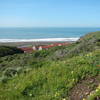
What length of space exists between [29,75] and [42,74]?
1.80 ft

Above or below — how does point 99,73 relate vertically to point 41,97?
above

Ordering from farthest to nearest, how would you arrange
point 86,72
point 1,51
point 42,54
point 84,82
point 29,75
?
1. point 1,51
2. point 42,54
3. point 29,75
4. point 86,72
5. point 84,82

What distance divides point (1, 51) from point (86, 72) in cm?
1425

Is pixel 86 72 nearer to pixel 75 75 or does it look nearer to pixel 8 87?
pixel 75 75

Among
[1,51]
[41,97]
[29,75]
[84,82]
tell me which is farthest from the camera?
[1,51]

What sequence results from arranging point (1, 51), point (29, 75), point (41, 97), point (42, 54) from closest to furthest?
point (41, 97)
point (29, 75)
point (42, 54)
point (1, 51)

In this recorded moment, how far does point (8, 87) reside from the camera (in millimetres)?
7801

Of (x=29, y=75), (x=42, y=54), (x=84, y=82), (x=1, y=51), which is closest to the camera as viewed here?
(x=84, y=82)

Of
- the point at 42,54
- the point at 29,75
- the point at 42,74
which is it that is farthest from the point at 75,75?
the point at 42,54

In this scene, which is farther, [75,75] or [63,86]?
[75,75]

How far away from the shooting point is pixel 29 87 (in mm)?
7246

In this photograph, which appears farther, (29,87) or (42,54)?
(42,54)

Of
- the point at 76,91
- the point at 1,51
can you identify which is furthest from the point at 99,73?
the point at 1,51

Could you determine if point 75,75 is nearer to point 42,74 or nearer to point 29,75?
point 42,74
